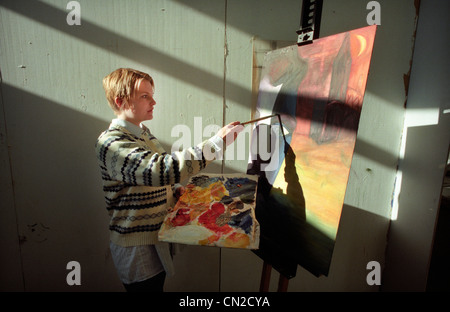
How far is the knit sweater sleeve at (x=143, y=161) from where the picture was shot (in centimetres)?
75

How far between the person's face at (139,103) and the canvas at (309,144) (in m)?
0.53

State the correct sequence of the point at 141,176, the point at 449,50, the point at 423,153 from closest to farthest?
the point at 141,176, the point at 449,50, the point at 423,153

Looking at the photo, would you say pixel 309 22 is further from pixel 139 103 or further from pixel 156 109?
pixel 156 109

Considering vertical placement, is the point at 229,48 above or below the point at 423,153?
above

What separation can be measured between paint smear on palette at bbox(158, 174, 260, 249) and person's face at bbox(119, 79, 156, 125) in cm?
38

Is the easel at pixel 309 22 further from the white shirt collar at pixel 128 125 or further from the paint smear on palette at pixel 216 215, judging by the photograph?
the white shirt collar at pixel 128 125

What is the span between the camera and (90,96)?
4.17ft

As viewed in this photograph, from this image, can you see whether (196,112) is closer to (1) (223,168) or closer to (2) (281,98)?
(1) (223,168)

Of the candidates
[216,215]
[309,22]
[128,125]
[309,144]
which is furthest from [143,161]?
[309,22]

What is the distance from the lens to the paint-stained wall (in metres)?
1.22

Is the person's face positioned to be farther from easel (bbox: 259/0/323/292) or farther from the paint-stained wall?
easel (bbox: 259/0/323/292)

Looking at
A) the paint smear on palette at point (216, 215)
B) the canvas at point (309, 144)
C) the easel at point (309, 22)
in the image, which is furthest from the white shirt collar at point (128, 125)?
the easel at point (309, 22)
